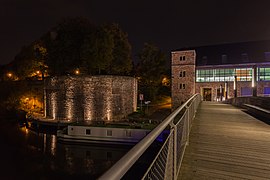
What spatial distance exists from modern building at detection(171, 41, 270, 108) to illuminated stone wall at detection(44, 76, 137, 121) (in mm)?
10330

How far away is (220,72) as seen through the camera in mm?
28750

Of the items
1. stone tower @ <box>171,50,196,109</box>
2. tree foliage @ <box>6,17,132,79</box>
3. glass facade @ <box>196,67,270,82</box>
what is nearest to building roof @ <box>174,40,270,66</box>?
glass facade @ <box>196,67,270,82</box>

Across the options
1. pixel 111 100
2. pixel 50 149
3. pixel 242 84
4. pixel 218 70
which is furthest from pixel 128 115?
pixel 242 84

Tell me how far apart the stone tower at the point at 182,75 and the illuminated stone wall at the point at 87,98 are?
9446 mm

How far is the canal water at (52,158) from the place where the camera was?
1346cm

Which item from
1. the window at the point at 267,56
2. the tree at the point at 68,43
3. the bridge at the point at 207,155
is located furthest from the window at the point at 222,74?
the bridge at the point at 207,155

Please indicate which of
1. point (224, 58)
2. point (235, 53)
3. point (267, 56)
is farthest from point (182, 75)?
point (267, 56)

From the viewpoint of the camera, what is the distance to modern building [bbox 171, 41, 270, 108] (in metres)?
27.0

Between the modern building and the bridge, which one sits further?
the modern building

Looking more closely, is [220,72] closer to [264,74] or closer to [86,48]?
[264,74]

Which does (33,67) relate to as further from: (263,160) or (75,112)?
(263,160)

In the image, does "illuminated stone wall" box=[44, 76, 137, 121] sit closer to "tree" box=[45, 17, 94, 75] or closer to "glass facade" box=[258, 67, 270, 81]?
"tree" box=[45, 17, 94, 75]

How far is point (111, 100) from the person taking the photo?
23.9 m

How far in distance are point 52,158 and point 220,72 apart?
26.9 meters
